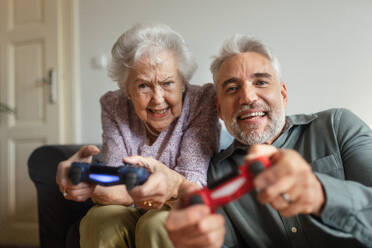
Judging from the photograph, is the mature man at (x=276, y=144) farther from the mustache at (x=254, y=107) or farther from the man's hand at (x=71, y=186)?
the man's hand at (x=71, y=186)

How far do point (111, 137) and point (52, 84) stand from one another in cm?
135

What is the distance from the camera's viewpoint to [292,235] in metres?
0.98

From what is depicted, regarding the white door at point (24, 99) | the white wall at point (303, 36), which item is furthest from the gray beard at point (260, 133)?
the white door at point (24, 99)

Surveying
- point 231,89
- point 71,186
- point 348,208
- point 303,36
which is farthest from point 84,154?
point 303,36

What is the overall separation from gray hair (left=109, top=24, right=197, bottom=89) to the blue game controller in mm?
538

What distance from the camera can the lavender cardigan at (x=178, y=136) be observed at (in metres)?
1.09

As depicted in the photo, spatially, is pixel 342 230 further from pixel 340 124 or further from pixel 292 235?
pixel 340 124

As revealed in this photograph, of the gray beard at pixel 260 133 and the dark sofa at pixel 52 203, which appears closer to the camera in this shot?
the gray beard at pixel 260 133

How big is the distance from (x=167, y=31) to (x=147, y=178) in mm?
659

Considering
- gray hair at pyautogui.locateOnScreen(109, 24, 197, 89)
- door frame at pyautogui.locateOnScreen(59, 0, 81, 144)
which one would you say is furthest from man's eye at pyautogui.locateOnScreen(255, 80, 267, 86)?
door frame at pyautogui.locateOnScreen(59, 0, 81, 144)

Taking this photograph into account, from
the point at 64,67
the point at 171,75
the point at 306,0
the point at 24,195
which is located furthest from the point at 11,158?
the point at 306,0

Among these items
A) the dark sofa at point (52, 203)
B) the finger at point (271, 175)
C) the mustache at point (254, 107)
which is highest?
the mustache at point (254, 107)

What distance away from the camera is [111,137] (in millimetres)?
1205

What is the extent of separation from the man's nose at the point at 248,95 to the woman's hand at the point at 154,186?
13.4 inches
